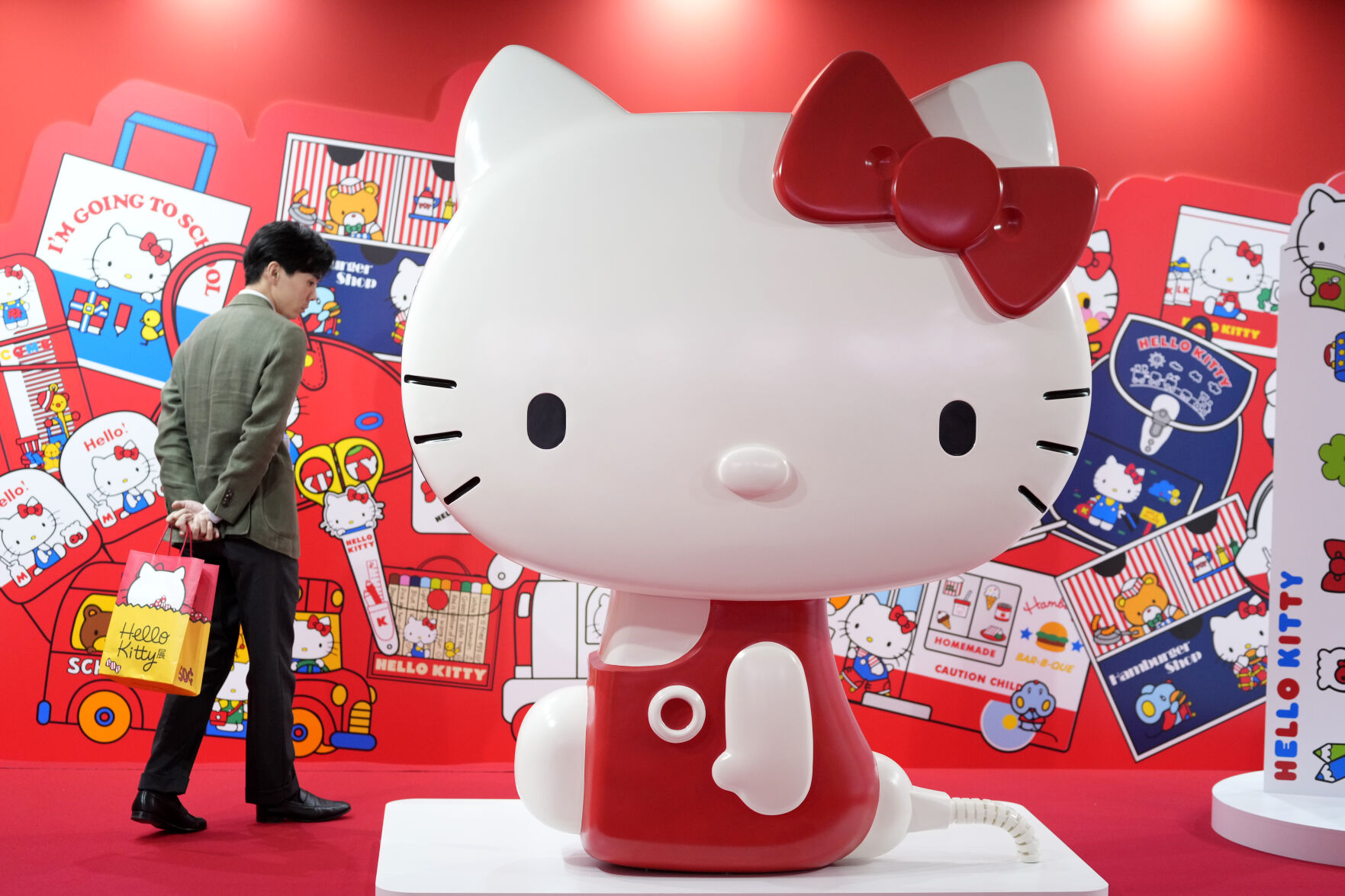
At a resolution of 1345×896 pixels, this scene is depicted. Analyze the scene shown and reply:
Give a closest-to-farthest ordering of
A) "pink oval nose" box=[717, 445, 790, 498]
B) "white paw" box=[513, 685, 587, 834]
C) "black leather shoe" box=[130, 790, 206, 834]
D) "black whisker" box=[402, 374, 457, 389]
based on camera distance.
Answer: "pink oval nose" box=[717, 445, 790, 498] → "black whisker" box=[402, 374, 457, 389] → "white paw" box=[513, 685, 587, 834] → "black leather shoe" box=[130, 790, 206, 834]

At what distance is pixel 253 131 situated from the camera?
321cm

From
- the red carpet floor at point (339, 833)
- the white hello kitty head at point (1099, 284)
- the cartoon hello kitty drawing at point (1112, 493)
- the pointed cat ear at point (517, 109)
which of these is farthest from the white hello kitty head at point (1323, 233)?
the pointed cat ear at point (517, 109)

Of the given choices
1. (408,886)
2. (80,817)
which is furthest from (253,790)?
(408,886)

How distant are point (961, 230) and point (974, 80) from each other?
0.90 feet

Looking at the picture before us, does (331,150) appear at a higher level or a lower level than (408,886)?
higher

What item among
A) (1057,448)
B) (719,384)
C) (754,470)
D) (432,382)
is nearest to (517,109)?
(432,382)

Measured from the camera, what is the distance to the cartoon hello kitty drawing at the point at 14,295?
10.3 ft

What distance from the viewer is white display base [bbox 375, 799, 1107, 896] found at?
154 centimetres

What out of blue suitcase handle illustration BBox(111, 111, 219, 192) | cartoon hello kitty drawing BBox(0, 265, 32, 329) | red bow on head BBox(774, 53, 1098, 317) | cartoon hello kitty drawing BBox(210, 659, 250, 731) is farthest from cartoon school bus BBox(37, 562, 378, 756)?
red bow on head BBox(774, 53, 1098, 317)

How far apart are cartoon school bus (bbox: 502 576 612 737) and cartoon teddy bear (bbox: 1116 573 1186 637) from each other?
1.52 meters

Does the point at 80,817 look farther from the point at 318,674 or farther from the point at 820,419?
the point at 820,419

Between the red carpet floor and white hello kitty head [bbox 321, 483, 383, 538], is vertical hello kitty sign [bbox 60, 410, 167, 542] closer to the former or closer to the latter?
white hello kitty head [bbox 321, 483, 383, 538]

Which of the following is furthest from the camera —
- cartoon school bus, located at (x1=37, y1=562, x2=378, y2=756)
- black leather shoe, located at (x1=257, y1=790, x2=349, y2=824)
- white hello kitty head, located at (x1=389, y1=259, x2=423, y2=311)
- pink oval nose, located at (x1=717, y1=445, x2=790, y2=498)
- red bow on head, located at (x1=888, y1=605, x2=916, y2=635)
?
red bow on head, located at (x1=888, y1=605, x2=916, y2=635)

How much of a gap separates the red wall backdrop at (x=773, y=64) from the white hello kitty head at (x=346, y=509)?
0.60 metres
